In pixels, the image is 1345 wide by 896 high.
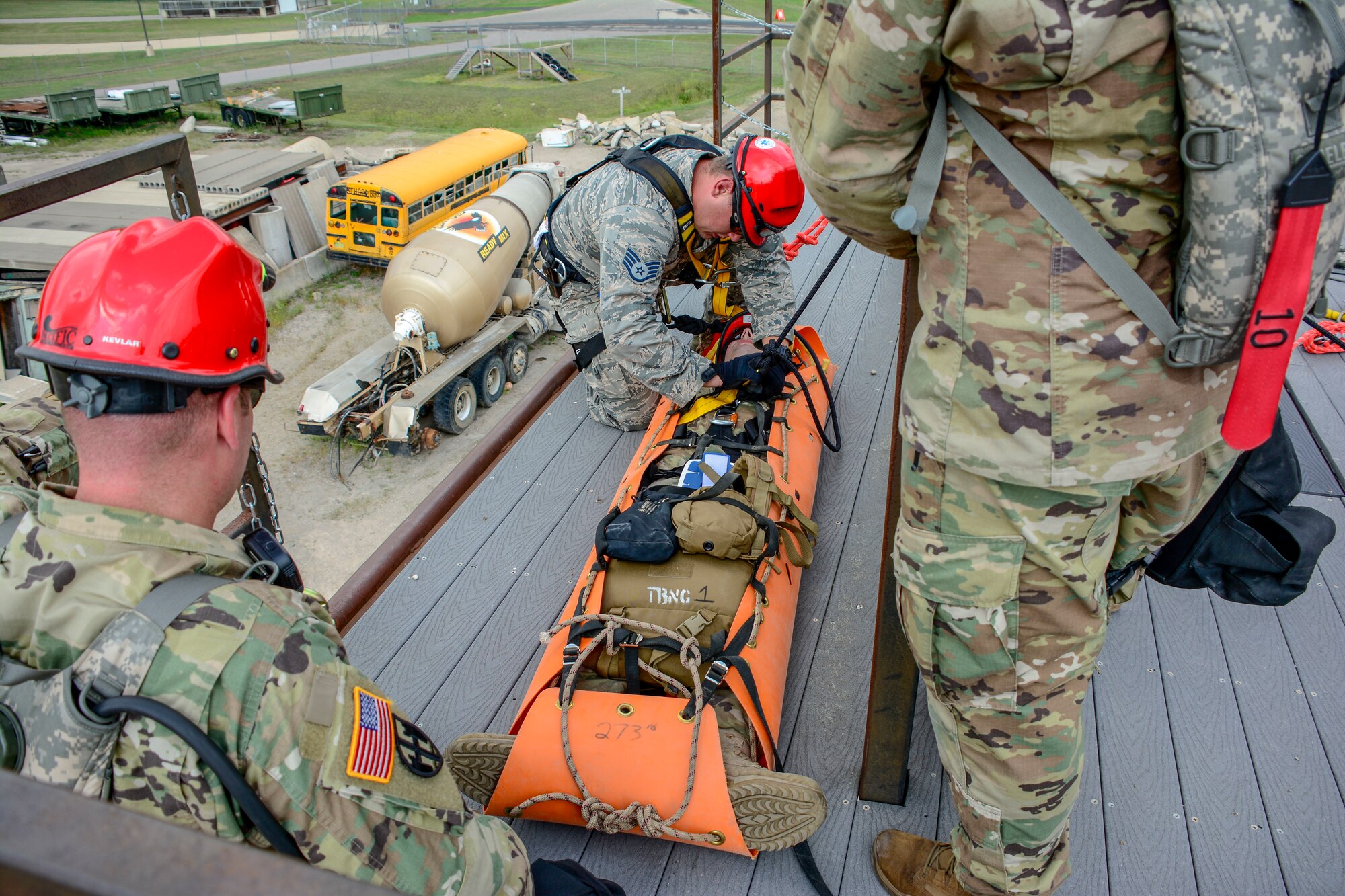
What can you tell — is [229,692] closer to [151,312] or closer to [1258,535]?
[151,312]

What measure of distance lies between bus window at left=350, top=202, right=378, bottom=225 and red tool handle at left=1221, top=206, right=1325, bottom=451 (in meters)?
11.4

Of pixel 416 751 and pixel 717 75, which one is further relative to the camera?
pixel 717 75

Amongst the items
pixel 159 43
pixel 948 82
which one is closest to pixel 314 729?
pixel 948 82

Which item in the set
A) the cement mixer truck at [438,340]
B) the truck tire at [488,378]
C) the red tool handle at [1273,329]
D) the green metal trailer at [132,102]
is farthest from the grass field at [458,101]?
the red tool handle at [1273,329]

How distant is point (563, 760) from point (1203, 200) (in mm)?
1616

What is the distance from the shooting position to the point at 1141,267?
1.19 m

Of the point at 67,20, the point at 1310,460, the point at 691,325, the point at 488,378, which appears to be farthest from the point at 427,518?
the point at 67,20

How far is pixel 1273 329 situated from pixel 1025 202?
363 mm

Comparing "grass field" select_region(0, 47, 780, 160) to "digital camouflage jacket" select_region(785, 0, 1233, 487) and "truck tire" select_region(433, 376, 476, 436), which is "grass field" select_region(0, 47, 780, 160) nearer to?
"truck tire" select_region(433, 376, 476, 436)

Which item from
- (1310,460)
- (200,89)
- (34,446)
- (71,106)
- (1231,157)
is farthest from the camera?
(200,89)

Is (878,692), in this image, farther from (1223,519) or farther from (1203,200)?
(1203,200)

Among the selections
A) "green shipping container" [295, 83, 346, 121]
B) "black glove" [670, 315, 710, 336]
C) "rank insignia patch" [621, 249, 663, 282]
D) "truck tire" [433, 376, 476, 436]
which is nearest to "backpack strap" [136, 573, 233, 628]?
"rank insignia patch" [621, 249, 663, 282]

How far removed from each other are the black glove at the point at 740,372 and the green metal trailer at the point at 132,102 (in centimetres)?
2138

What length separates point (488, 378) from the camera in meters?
10.9
